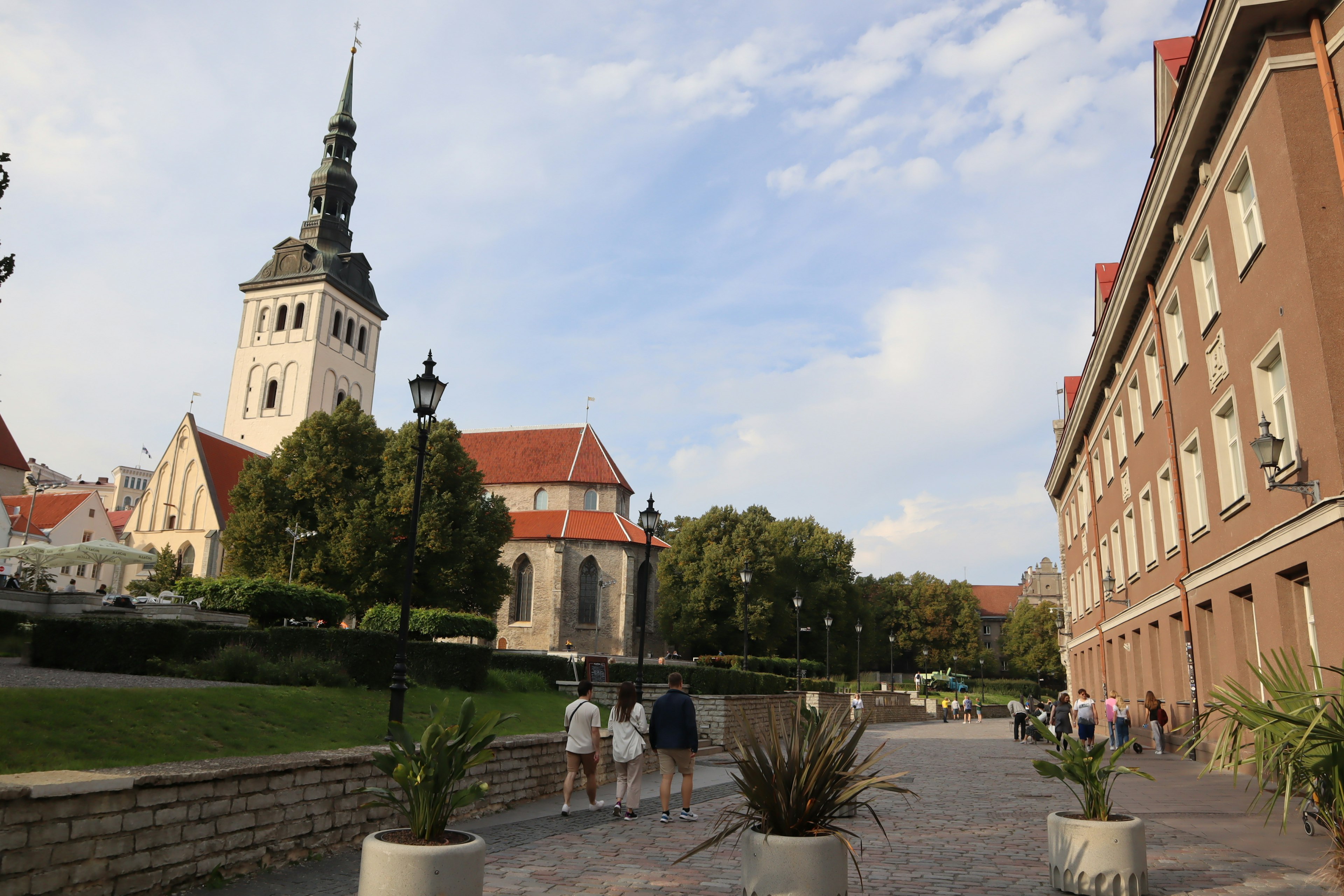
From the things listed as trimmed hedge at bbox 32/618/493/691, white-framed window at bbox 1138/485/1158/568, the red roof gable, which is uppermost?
the red roof gable

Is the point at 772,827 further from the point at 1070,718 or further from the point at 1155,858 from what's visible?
the point at 1070,718

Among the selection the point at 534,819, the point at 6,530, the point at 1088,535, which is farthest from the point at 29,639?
the point at 6,530

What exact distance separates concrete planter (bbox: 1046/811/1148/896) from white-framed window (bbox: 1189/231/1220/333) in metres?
13.5

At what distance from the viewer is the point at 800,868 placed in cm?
534

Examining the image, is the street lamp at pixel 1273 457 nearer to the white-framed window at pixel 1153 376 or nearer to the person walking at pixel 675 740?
the person walking at pixel 675 740

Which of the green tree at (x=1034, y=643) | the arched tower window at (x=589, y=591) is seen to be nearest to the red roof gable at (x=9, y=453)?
the arched tower window at (x=589, y=591)

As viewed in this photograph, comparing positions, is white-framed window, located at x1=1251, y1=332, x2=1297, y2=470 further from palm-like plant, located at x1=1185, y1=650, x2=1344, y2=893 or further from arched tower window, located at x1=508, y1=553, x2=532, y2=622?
arched tower window, located at x1=508, y1=553, x2=532, y2=622

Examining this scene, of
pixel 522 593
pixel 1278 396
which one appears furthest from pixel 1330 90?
pixel 522 593

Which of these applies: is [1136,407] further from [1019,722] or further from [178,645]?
[178,645]

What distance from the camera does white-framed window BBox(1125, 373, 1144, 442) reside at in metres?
23.9

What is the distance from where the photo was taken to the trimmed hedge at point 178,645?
16.4m

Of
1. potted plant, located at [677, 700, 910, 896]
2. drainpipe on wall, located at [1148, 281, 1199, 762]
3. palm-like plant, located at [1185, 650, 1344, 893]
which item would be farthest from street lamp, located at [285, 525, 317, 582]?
palm-like plant, located at [1185, 650, 1344, 893]

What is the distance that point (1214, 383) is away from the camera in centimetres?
1653

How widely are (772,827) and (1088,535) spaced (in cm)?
3297
